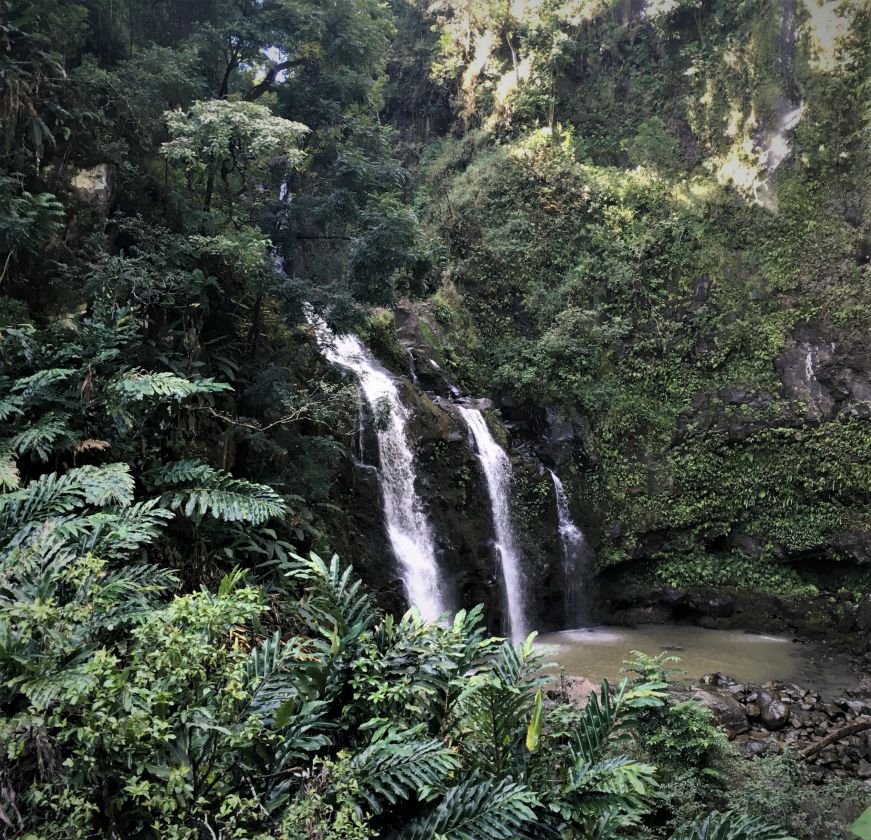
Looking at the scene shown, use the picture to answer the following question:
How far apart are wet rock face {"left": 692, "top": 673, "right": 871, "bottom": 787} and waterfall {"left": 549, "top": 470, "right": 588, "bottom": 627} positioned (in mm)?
3202

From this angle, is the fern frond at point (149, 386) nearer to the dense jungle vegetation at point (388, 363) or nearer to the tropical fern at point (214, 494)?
the dense jungle vegetation at point (388, 363)

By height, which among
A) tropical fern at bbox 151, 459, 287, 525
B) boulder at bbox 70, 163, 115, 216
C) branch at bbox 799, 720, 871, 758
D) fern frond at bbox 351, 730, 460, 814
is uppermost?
boulder at bbox 70, 163, 115, 216

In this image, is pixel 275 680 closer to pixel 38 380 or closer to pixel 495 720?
pixel 495 720

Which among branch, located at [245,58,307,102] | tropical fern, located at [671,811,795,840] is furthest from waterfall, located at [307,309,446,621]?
tropical fern, located at [671,811,795,840]

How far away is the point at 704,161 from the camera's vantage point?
45.3 ft

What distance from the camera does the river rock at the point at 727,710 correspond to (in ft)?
22.4

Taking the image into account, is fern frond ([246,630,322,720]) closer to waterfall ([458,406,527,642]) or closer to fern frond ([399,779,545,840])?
fern frond ([399,779,545,840])

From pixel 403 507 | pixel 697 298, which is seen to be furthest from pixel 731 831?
pixel 697 298

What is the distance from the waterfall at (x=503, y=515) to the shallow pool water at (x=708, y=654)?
66 centimetres

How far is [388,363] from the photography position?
10383 millimetres

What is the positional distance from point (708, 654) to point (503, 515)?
154 inches

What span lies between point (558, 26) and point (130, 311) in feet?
53.5

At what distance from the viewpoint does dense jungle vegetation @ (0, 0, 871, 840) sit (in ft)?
8.35

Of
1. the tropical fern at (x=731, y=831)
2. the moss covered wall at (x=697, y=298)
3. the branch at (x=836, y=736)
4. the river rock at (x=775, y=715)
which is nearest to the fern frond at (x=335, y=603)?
the tropical fern at (x=731, y=831)
